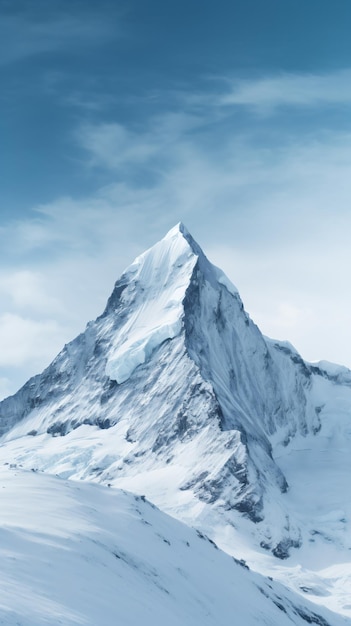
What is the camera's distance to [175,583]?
7831 centimetres

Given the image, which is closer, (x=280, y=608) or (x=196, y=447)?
(x=280, y=608)

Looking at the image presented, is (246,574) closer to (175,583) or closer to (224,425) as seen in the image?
(175,583)

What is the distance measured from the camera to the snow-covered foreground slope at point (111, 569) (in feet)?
182

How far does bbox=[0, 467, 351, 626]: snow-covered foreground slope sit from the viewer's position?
55.4 metres

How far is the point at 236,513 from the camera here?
170250mm

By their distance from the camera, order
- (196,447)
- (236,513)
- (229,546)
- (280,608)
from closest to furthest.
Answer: (280,608) → (229,546) → (236,513) → (196,447)

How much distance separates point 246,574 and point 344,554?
7094 cm

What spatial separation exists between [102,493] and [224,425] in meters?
95.8

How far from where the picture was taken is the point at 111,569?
228 feet

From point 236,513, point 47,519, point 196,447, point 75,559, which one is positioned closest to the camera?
point 75,559

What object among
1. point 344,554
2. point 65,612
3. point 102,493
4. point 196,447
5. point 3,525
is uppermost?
point 196,447

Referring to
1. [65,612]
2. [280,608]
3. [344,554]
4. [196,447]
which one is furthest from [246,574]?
[196,447]

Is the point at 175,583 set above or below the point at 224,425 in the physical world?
below

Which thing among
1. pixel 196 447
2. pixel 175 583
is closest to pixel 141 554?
pixel 175 583
